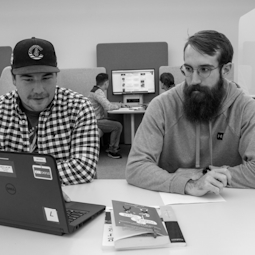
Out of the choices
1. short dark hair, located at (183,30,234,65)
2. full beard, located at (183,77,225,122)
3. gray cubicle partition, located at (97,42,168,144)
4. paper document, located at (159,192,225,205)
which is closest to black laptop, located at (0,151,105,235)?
paper document, located at (159,192,225,205)

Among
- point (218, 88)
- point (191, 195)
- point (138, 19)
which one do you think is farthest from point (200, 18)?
point (191, 195)

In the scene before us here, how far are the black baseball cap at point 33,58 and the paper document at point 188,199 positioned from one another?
710 mm

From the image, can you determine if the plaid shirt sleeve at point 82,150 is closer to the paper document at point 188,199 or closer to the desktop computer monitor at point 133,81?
the paper document at point 188,199

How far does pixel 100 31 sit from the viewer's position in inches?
239

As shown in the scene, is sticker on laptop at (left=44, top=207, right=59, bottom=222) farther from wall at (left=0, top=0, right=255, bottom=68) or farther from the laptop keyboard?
wall at (left=0, top=0, right=255, bottom=68)

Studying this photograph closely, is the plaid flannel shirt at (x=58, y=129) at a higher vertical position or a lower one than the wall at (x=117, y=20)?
lower

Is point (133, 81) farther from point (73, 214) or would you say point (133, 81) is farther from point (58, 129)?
point (73, 214)

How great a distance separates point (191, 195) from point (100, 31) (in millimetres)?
5292

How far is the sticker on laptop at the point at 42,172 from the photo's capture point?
80cm

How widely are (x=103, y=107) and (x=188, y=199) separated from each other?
3.82 m

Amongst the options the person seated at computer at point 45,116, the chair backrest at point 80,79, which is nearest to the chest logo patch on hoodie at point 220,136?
the person seated at computer at point 45,116

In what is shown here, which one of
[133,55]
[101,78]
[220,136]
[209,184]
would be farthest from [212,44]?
[133,55]

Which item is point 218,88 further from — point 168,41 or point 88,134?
point 168,41

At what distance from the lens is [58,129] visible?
1.54 metres
